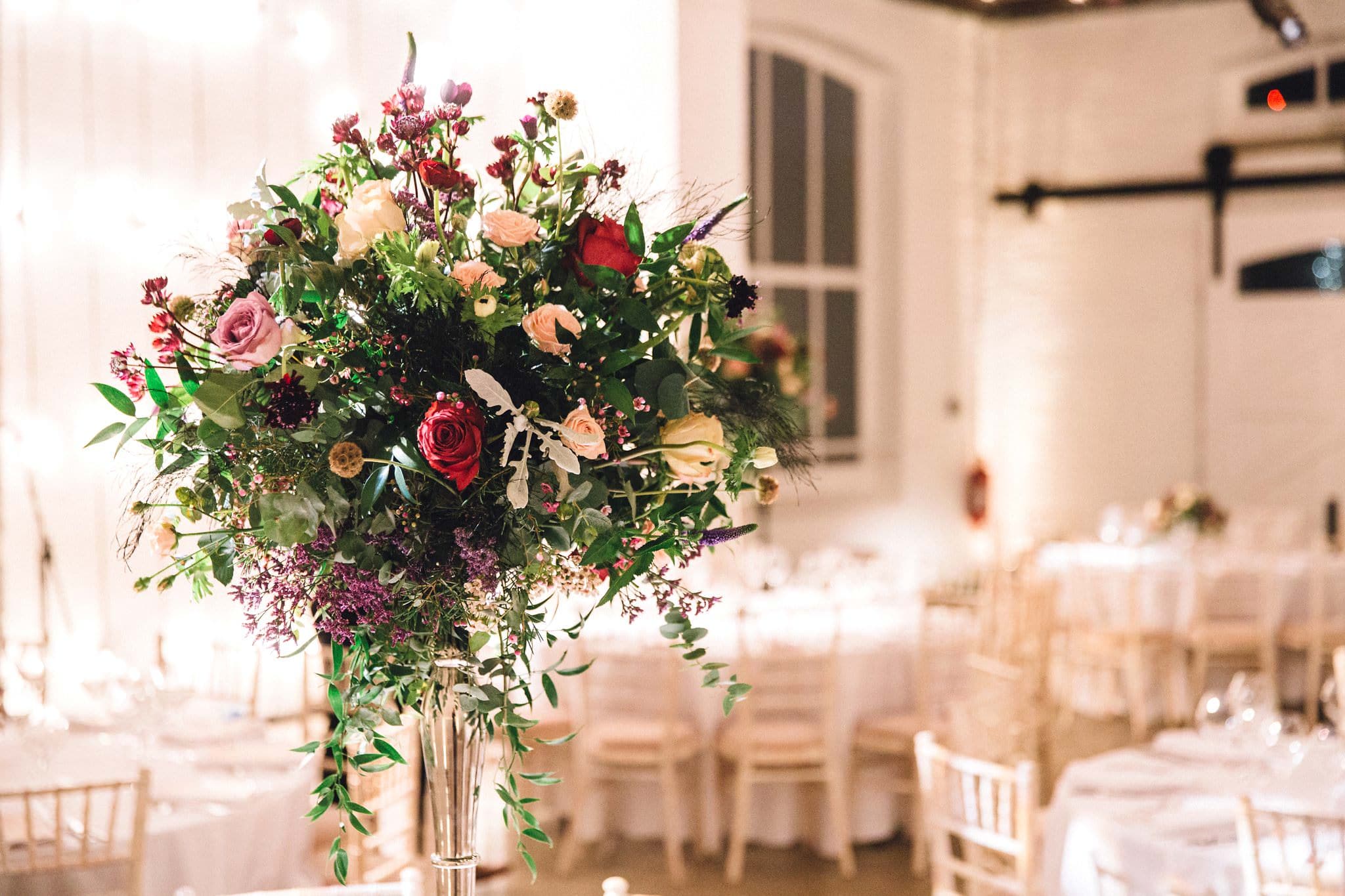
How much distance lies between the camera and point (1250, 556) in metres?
7.22

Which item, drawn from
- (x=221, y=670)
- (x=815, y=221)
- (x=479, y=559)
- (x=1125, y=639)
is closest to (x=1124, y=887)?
(x=479, y=559)

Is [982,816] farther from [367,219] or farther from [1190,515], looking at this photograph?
[1190,515]

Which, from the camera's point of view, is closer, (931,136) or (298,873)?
(298,873)

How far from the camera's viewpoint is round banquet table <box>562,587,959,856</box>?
5211 millimetres

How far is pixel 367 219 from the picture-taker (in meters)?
1.31

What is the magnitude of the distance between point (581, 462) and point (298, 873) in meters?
2.56

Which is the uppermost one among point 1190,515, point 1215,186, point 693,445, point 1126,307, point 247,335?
point 1215,186

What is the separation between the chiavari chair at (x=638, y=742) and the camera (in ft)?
16.3

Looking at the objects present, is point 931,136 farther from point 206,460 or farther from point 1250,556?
point 206,460

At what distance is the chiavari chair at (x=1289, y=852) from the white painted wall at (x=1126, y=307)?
20.8ft

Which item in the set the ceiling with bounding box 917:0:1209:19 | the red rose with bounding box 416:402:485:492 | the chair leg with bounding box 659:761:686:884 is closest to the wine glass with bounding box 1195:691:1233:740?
the chair leg with bounding box 659:761:686:884

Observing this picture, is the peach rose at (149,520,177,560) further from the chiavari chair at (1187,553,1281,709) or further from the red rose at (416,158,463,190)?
the chiavari chair at (1187,553,1281,709)

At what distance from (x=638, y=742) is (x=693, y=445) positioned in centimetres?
382

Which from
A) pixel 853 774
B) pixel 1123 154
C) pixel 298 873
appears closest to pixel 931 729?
pixel 853 774
